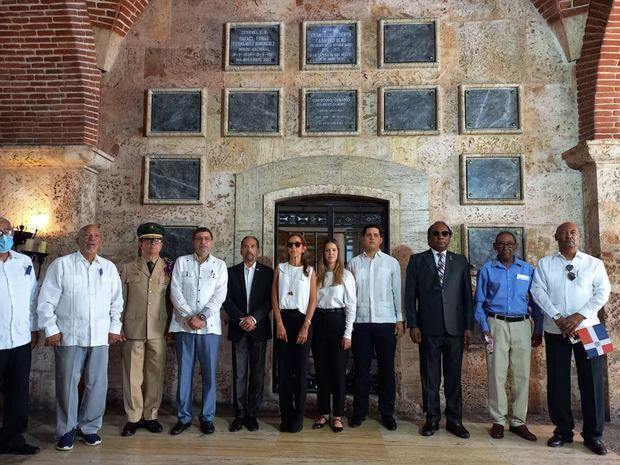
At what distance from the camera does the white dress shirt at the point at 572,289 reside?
13.6ft

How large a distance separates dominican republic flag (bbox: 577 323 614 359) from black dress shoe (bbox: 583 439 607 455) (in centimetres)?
64

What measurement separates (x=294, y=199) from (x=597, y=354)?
3.17m

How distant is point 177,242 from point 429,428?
3120 mm

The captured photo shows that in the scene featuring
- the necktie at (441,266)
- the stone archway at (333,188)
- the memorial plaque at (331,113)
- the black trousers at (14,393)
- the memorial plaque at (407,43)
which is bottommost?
the black trousers at (14,393)

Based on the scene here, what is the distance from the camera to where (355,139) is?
5.64 metres

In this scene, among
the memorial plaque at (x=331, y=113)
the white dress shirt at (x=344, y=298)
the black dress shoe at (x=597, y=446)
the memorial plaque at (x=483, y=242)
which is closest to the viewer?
the black dress shoe at (x=597, y=446)

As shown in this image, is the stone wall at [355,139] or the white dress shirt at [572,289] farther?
the stone wall at [355,139]

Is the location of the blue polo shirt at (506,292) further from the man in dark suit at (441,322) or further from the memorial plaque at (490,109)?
the memorial plaque at (490,109)

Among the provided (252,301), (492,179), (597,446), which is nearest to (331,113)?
(492,179)

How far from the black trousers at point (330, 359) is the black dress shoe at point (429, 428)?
70 centimetres

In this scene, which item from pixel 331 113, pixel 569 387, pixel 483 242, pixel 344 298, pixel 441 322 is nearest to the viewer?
pixel 569 387

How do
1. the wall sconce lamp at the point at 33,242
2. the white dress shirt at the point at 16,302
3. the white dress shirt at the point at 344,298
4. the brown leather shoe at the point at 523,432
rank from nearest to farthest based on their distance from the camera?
the white dress shirt at the point at 16,302, the brown leather shoe at the point at 523,432, the white dress shirt at the point at 344,298, the wall sconce lamp at the point at 33,242

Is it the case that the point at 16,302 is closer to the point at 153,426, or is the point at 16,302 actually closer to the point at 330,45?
the point at 153,426

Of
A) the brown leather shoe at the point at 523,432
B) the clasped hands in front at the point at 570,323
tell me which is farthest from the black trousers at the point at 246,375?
the clasped hands in front at the point at 570,323
